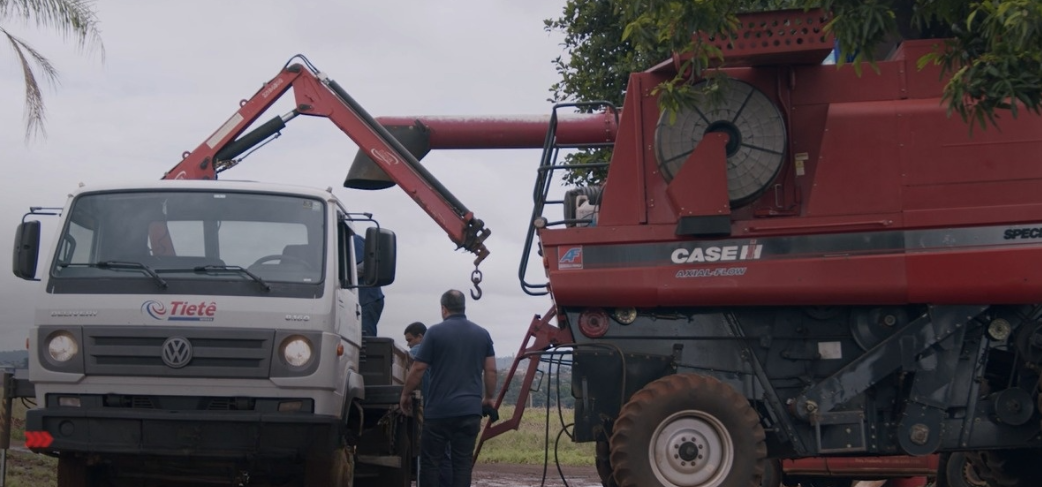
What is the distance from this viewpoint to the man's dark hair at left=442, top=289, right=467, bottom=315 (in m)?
9.57

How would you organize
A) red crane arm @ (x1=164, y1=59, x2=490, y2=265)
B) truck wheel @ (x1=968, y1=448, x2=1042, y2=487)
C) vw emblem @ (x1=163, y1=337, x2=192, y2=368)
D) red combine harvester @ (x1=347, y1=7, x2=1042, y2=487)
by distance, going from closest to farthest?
vw emblem @ (x1=163, y1=337, x2=192, y2=368) < red combine harvester @ (x1=347, y1=7, x2=1042, y2=487) < truck wheel @ (x1=968, y1=448, x2=1042, y2=487) < red crane arm @ (x1=164, y1=59, x2=490, y2=265)

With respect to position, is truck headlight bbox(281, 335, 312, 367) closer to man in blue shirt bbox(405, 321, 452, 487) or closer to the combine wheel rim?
man in blue shirt bbox(405, 321, 452, 487)

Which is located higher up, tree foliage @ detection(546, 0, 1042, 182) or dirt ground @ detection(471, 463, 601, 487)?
tree foliage @ detection(546, 0, 1042, 182)

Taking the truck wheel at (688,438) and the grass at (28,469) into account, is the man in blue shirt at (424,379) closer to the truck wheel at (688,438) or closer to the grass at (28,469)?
the truck wheel at (688,438)

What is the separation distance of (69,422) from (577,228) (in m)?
3.66

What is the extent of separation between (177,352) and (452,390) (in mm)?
2316

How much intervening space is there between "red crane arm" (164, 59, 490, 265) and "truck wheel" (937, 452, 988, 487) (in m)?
4.50

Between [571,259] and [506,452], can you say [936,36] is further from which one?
[506,452]

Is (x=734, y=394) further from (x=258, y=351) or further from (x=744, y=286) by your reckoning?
(x=258, y=351)

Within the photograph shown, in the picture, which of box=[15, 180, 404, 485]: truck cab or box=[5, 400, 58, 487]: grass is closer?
box=[15, 180, 404, 485]: truck cab

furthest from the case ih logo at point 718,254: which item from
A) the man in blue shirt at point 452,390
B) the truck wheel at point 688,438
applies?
the man in blue shirt at point 452,390

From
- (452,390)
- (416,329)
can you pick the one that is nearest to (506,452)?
(416,329)

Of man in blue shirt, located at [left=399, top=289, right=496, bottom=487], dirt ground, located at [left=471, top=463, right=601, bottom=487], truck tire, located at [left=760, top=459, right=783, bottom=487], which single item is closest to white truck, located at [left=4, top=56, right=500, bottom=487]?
man in blue shirt, located at [left=399, top=289, right=496, bottom=487]

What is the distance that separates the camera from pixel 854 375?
827 cm
